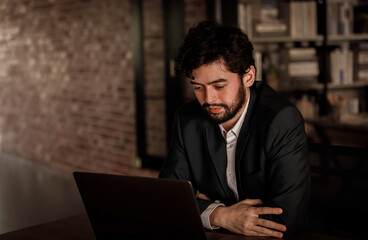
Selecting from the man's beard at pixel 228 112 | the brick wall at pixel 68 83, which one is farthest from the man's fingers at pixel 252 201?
the brick wall at pixel 68 83

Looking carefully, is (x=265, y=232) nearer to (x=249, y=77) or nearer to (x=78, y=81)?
(x=249, y=77)

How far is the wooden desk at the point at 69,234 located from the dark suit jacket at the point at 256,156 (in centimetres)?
14

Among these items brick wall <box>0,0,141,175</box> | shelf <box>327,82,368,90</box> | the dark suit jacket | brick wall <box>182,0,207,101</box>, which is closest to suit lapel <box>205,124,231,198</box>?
the dark suit jacket

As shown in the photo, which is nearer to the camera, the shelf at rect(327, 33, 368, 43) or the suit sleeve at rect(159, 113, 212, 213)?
the suit sleeve at rect(159, 113, 212, 213)

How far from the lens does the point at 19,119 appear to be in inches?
289

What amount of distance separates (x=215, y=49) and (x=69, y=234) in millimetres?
789

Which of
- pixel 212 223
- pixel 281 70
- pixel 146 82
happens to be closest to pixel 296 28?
pixel 281 70

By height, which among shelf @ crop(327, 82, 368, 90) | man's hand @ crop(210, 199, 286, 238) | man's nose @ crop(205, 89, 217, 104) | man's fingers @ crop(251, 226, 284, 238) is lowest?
man's fingers @ crop(251, 226, 284, 238)

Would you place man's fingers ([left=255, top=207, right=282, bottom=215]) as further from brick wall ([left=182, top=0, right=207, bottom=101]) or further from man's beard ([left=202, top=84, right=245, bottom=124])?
brick wall ([left=182, top=0, right=207, bottom=101])

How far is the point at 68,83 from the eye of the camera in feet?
Result: 20.3

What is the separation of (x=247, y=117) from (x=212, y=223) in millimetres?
444

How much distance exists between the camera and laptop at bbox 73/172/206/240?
1347 millimetres

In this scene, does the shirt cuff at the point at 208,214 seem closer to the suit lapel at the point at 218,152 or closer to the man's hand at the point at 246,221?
the man's hand at the point at 246,221

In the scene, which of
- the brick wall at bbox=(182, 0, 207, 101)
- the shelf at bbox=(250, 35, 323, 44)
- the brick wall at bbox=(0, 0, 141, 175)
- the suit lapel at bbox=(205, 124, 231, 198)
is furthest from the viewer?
the brick wall at bbox=(0, 0, 141, 175)
